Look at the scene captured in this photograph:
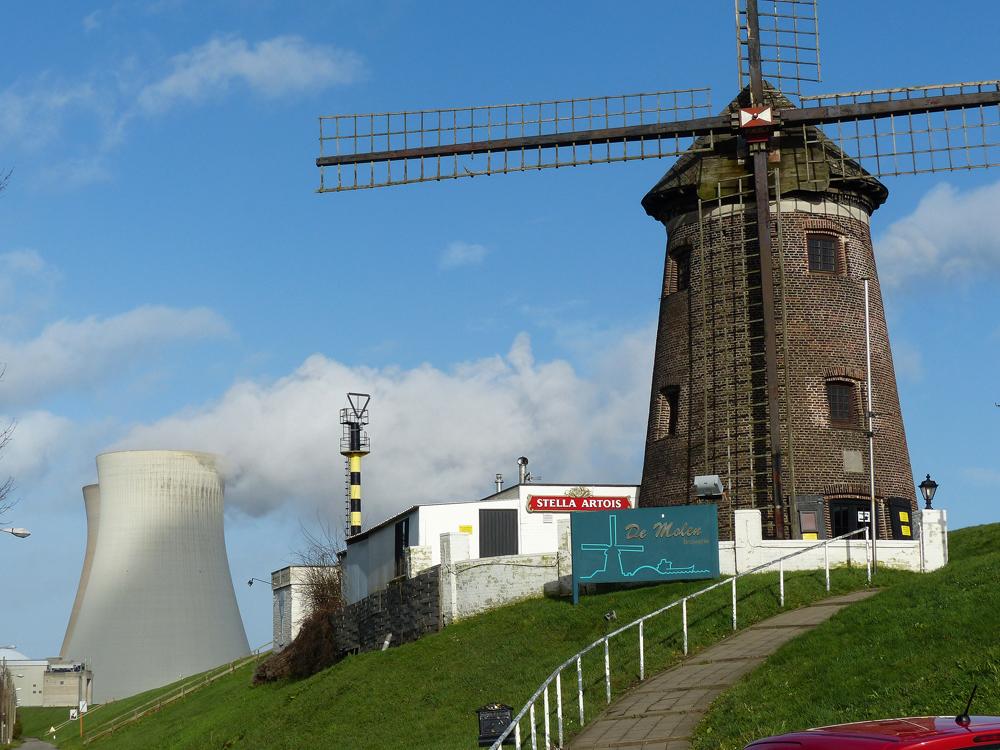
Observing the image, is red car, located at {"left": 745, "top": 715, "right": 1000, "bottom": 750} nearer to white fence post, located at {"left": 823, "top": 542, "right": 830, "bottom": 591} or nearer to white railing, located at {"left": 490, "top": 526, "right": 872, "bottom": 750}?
white railing, located at {"left": 490, "top": 526, "right": 872, "bottom": 750}

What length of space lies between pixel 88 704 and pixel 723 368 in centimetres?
7236

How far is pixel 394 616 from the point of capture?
3462 centimetres

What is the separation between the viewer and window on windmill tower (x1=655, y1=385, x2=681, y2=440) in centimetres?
3197

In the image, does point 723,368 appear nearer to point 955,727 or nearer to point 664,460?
point 664,460

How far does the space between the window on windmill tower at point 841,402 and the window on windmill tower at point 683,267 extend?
189 inches

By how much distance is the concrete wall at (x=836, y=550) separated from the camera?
2602 cm

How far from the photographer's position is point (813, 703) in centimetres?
1468

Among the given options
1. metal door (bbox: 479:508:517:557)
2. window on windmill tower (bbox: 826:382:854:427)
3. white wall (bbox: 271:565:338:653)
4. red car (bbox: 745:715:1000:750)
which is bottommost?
white wall (bbox: 271:565:338:653)

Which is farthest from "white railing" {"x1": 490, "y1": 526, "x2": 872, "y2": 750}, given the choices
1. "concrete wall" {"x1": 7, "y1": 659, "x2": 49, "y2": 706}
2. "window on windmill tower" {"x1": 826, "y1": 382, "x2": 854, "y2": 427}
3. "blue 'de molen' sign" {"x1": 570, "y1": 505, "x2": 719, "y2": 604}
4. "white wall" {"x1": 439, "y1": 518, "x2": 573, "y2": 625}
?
"concrete wall" {"x1": 7, "y1": 659, "x2": 49, "y2": 706}

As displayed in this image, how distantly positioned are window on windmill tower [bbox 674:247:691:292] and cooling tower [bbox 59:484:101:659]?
58.9 meters

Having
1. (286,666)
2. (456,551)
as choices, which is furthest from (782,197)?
(286,666)

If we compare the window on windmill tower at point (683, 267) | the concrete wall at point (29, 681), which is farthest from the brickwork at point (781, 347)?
the concrete wall at point (29, 681)

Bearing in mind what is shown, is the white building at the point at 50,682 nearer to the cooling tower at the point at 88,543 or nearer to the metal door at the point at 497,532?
the cooling tower at the point at 88,543

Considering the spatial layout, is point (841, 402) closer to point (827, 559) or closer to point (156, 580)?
point (827, 559)
